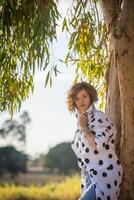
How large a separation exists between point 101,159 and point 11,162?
13815 mm

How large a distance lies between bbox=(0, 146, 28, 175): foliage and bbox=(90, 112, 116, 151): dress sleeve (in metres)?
13.1

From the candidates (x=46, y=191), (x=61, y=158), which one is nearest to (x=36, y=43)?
(x=46, y=191)

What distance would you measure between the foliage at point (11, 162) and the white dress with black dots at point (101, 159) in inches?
515

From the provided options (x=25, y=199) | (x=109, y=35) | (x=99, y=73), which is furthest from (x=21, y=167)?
(x=109, y=35)

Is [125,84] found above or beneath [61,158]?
above

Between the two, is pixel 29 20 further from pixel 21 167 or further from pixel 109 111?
pixel 21 167

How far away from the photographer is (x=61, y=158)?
17.7 meters

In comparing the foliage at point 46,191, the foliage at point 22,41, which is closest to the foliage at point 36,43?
the foliage at point 22,41

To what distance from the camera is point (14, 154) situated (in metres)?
19.2

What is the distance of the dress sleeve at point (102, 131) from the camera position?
482cm

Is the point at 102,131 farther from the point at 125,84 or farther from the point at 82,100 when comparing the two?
the point at 125,84

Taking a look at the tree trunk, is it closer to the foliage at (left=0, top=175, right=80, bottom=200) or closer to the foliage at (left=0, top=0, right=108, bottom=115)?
the foliage at (left=0, top=0, right=108, bottom=115)

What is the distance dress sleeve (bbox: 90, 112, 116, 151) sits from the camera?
4.82 metres

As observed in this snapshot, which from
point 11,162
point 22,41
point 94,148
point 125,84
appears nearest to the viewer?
point 94,148
